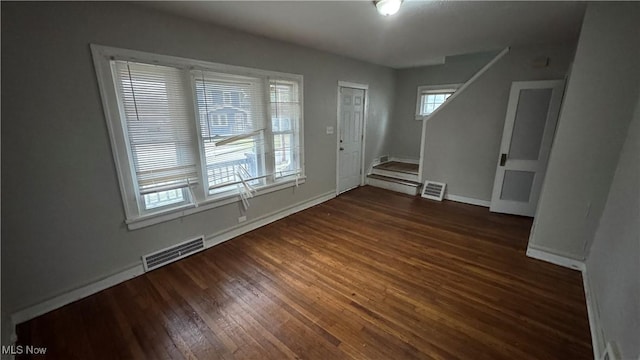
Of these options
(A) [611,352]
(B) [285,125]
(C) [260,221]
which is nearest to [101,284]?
(C) [260,221]

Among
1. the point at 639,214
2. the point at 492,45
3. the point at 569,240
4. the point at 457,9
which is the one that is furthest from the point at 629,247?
the point at 492,45

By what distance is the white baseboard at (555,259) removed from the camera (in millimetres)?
2588

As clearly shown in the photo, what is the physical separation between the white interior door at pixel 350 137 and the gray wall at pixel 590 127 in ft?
9.92

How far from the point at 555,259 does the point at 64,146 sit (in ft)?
15.7

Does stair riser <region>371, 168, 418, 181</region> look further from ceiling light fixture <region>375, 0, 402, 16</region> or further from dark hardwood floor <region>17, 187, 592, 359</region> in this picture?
ceiling light fixture <region>375, 0, 402, 16</region>

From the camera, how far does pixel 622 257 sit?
5.46 feet

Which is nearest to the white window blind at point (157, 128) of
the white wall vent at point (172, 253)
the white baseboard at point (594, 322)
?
the white wall vent at point (172, 253)

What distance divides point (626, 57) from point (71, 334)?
4.97 meters

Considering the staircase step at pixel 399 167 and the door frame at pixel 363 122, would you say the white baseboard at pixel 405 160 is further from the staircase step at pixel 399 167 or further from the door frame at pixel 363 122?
the door frame at pixel 363 122

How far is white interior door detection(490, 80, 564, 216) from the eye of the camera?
3432 mm

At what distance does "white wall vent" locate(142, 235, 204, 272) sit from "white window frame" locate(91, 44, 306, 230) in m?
0.34

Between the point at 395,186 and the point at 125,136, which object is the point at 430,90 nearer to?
the point at 395,186

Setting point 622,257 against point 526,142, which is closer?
point 622,257

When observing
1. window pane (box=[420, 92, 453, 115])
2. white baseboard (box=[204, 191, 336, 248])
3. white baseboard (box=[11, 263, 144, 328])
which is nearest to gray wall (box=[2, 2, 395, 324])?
white baseboard (box=[11, 263, 144, 328])
